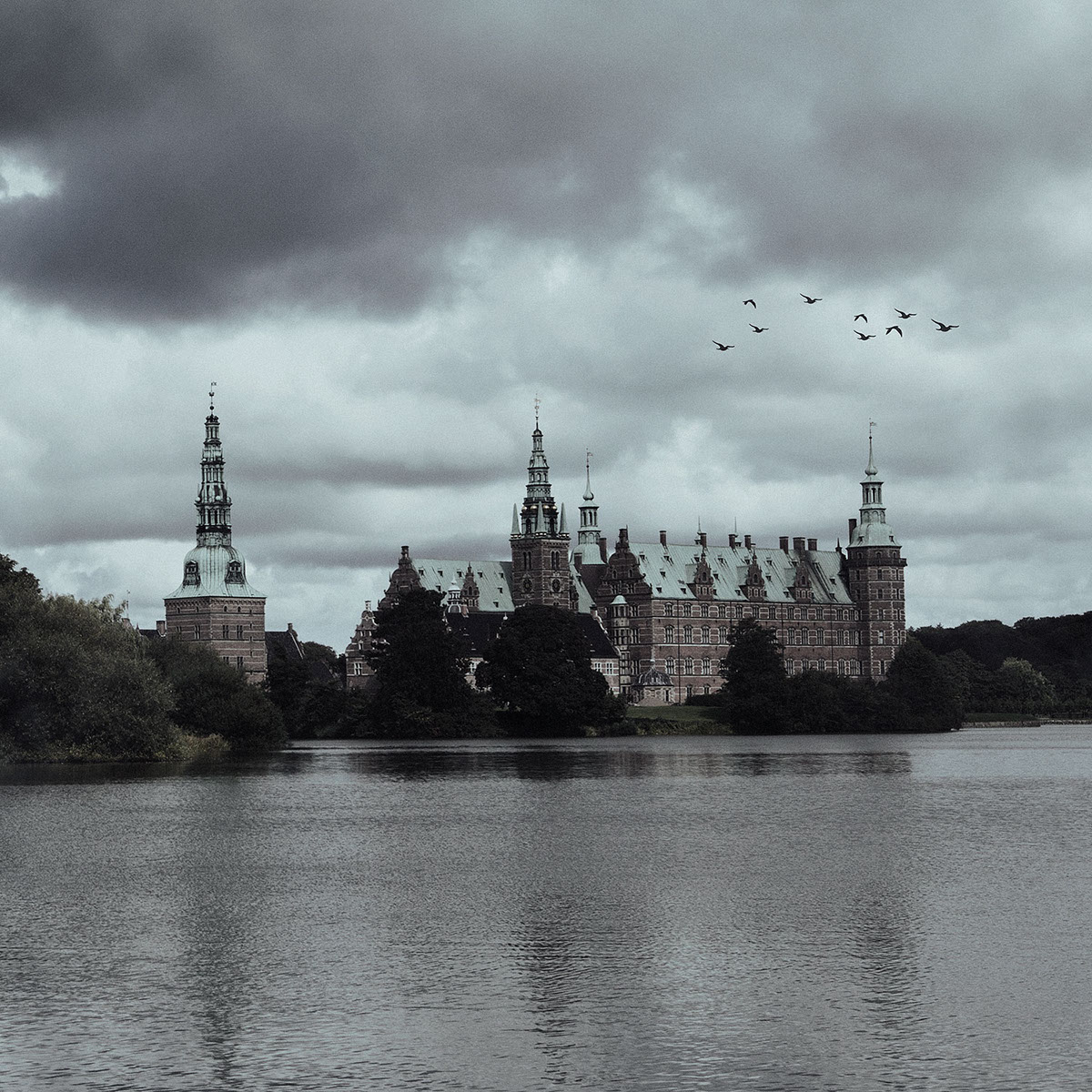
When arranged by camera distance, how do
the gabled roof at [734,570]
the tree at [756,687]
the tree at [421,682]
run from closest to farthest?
the tree at [421,682] → the tree at [756,687] → the gabled roof at [734,570]

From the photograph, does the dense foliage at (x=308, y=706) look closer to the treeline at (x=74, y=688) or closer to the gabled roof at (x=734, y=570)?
the treeline at (x=74, y=688)

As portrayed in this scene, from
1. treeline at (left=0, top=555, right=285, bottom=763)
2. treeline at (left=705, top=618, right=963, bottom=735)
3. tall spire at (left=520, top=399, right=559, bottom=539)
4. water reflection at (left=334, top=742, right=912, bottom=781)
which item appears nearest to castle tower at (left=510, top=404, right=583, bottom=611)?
tall spire at (left=520, top=399, right=559, bottom=539)

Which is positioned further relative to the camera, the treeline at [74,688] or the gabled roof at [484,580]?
the gabled roof at [484,580]

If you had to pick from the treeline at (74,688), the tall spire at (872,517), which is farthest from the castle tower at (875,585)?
the treeline at (74,688)

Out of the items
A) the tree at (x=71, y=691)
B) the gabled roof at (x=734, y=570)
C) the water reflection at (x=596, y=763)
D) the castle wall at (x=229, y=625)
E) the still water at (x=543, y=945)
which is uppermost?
the gabled roof at (x=734, y=570)

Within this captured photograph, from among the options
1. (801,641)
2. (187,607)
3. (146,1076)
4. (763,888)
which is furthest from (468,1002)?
(801,641)

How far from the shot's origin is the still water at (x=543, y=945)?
17156mm

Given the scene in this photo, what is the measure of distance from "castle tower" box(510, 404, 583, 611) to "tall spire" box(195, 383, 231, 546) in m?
28.3

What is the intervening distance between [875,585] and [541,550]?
39.0 meters

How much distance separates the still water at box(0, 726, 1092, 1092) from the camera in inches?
675

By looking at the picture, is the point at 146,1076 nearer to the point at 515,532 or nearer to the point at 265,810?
the point at 265,810

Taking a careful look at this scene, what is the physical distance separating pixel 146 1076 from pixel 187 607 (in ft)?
488

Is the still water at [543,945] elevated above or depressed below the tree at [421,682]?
below

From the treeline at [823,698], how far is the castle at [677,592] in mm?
32294
